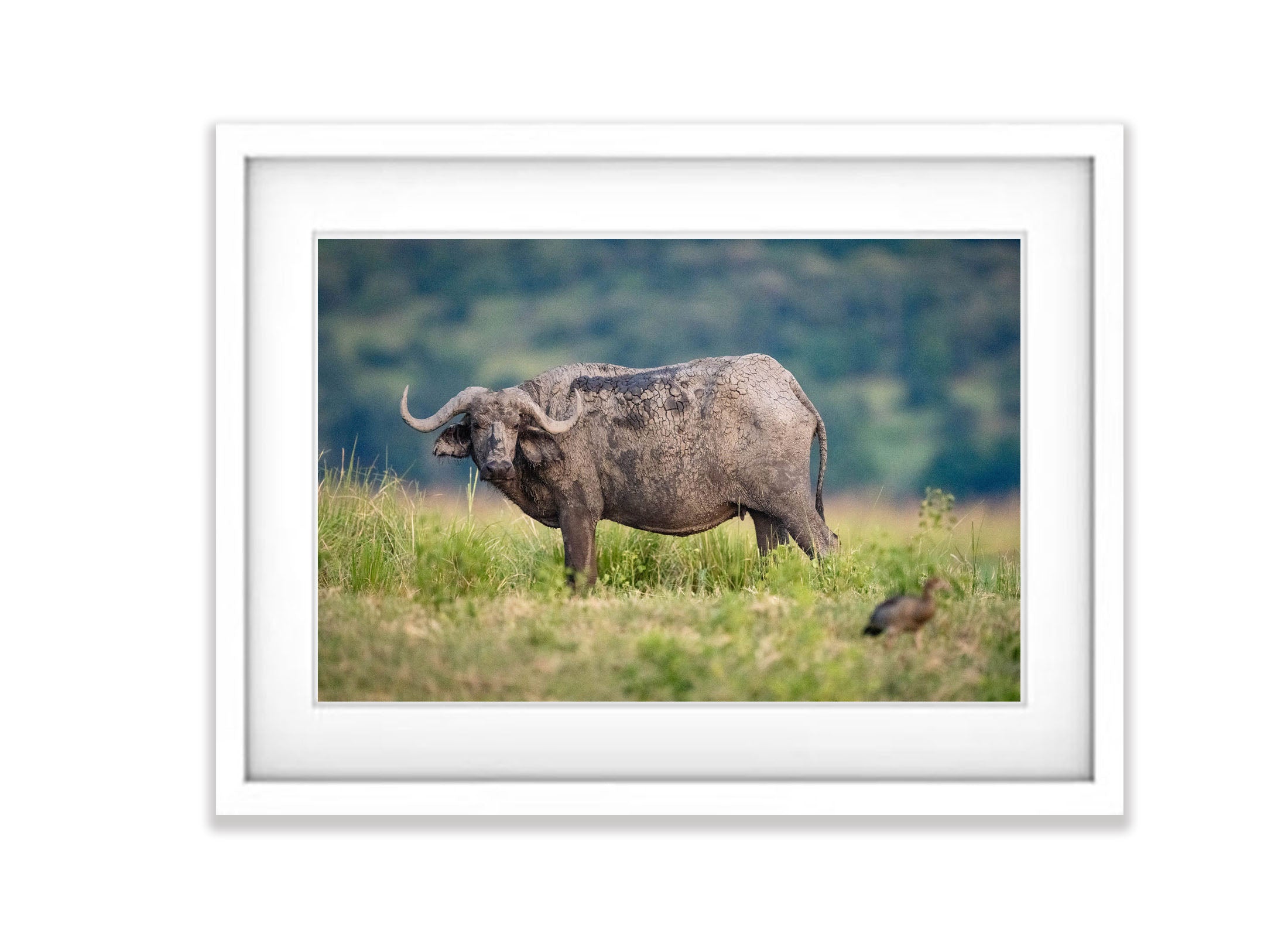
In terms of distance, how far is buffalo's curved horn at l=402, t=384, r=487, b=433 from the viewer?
639 cm

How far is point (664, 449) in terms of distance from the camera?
22.3 ft

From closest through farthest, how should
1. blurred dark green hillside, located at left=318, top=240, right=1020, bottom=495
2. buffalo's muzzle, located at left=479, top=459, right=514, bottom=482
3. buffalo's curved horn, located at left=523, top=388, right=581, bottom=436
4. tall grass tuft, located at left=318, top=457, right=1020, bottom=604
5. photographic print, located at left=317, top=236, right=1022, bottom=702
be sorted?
photographic print, located at left=317, top=236, right=1022, bottom=702, blurred dark green hillside, located at left=318, top=240, right=1020, bottom=495, tall grass tuft, located at left=318, top=457, right=1020, bottom=604, buffalo's muzzle, located at left=479, top=459, right=514, bottom=482, buffalo's curved horn, located at left=523, top=388, right=581, bottom=436

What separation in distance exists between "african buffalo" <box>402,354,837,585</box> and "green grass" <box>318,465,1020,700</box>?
12.5 inches

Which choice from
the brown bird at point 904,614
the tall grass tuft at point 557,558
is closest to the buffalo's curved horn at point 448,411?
the tall grass tuft at point 557,558

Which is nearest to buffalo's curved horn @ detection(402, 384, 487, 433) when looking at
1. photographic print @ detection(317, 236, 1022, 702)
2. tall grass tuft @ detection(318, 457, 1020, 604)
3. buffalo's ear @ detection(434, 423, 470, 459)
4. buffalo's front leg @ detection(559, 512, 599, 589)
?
photographic print @ detection(317, 236, 1022, 702)

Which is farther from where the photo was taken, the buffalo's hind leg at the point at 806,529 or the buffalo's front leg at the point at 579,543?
the buffalo's hind leg at the point at 806,529

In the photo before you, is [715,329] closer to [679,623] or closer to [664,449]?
[664,449]

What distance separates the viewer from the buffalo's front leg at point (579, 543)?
6.68m

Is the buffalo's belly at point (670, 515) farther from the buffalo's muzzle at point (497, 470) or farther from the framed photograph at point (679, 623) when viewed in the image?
the framed photograph at point (679, 623)

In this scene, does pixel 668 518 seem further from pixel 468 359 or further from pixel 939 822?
pixel 939 822

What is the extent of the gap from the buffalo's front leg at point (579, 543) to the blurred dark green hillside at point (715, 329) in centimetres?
94

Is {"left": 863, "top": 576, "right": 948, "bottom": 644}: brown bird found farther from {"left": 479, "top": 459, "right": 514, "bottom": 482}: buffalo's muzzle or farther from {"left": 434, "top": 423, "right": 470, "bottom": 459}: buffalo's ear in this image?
{"left": 434, "top": 423, "right": 470, "bottom": 459}: buffalo's ear
